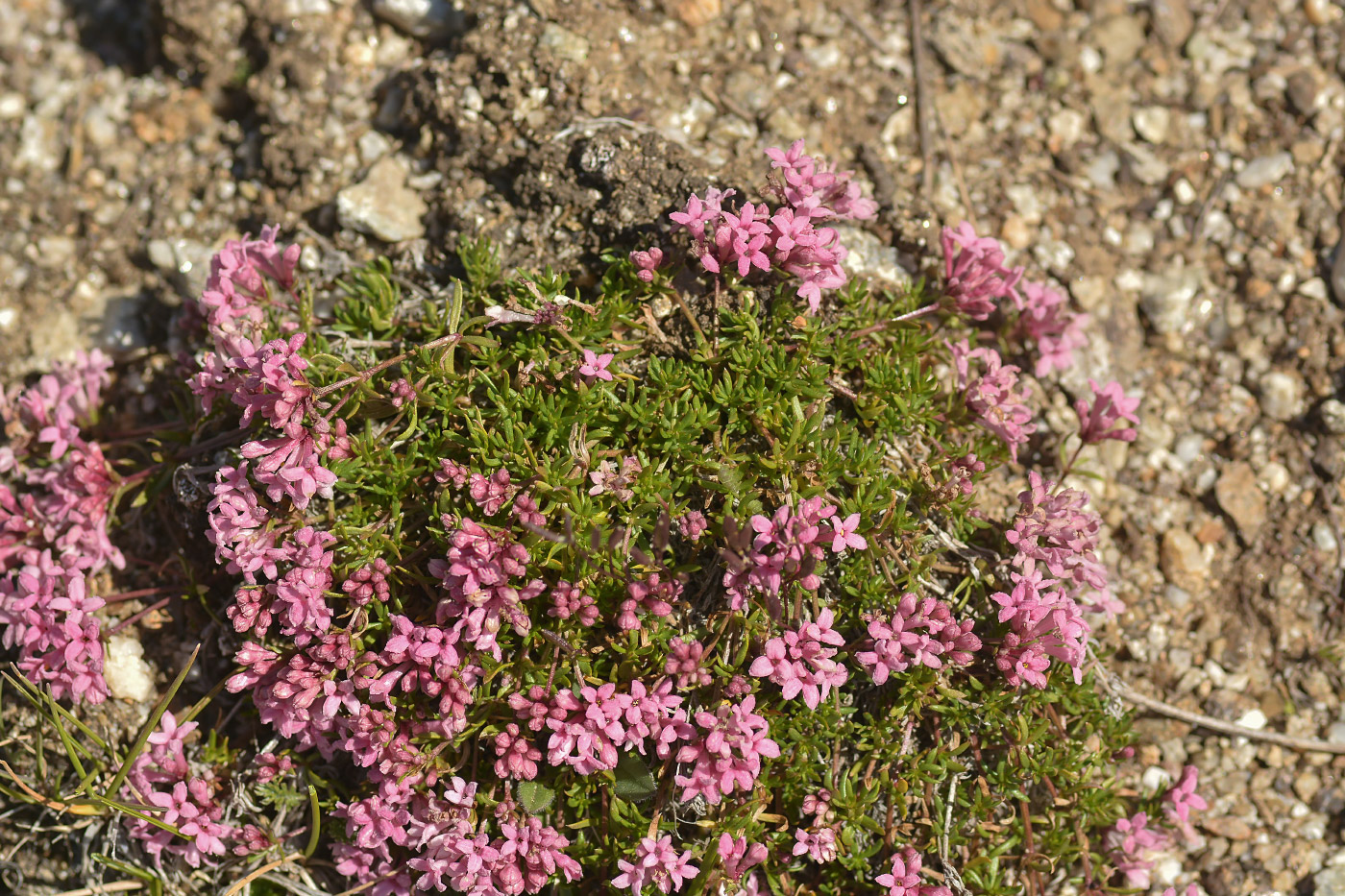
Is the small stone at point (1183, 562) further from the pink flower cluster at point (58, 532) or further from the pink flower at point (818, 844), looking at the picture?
the pink flower cluster at point (58, 532)

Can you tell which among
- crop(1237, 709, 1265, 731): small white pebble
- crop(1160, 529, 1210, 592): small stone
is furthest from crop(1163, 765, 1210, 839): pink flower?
crop(1160, 529, 1210, 592): small stone

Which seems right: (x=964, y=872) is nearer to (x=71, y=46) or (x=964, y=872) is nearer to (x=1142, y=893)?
(x=1142, y=893)

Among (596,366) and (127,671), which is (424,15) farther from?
(127,671)

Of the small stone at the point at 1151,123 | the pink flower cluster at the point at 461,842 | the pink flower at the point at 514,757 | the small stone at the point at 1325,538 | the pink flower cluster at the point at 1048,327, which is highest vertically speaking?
the small stone at the point at 1151,123

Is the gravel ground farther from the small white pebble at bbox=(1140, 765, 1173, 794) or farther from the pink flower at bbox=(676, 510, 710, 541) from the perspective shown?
the pink flower at bbox=(676, 510, 710, 541)

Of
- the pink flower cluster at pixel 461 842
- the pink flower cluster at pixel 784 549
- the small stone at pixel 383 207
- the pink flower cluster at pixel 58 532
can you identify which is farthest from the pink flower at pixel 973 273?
the pink flower cluster at pixel 58 532
